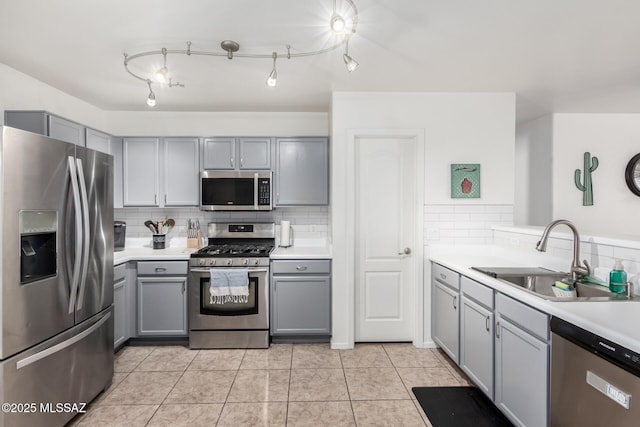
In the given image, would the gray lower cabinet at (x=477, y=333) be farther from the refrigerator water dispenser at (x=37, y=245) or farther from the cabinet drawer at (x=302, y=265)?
the refrigerator water dispenser at (x=37, y=245)

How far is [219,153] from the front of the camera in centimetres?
358

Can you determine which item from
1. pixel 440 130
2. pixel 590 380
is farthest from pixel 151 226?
pixel 590 380

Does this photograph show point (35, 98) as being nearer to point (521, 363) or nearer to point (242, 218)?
point (242, 218)

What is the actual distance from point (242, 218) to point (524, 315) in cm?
292

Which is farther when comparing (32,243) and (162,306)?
(162,306)

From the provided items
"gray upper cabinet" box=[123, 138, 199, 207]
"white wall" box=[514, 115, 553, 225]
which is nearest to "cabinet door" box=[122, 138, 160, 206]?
"gray upper cabinet" box=[123, 138, 199, 207]

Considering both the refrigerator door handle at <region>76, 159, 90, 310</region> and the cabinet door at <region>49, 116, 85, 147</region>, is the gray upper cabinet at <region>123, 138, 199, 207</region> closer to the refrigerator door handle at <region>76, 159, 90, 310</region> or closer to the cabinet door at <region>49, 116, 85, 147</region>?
the cabinet door at <region>49, 116, 85, 147</region>

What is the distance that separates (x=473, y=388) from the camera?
99.1 inches

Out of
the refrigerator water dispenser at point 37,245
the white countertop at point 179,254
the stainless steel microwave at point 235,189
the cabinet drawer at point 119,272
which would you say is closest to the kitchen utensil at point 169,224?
the white countertop at point 179,254

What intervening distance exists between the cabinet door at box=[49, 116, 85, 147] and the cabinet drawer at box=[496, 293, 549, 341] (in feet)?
11.4

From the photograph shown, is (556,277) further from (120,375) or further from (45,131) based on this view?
(45,131)

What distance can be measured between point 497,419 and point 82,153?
3199 mm

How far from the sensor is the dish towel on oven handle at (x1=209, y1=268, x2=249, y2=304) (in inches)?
124

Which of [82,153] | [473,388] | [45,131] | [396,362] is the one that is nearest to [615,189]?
[473,388]
